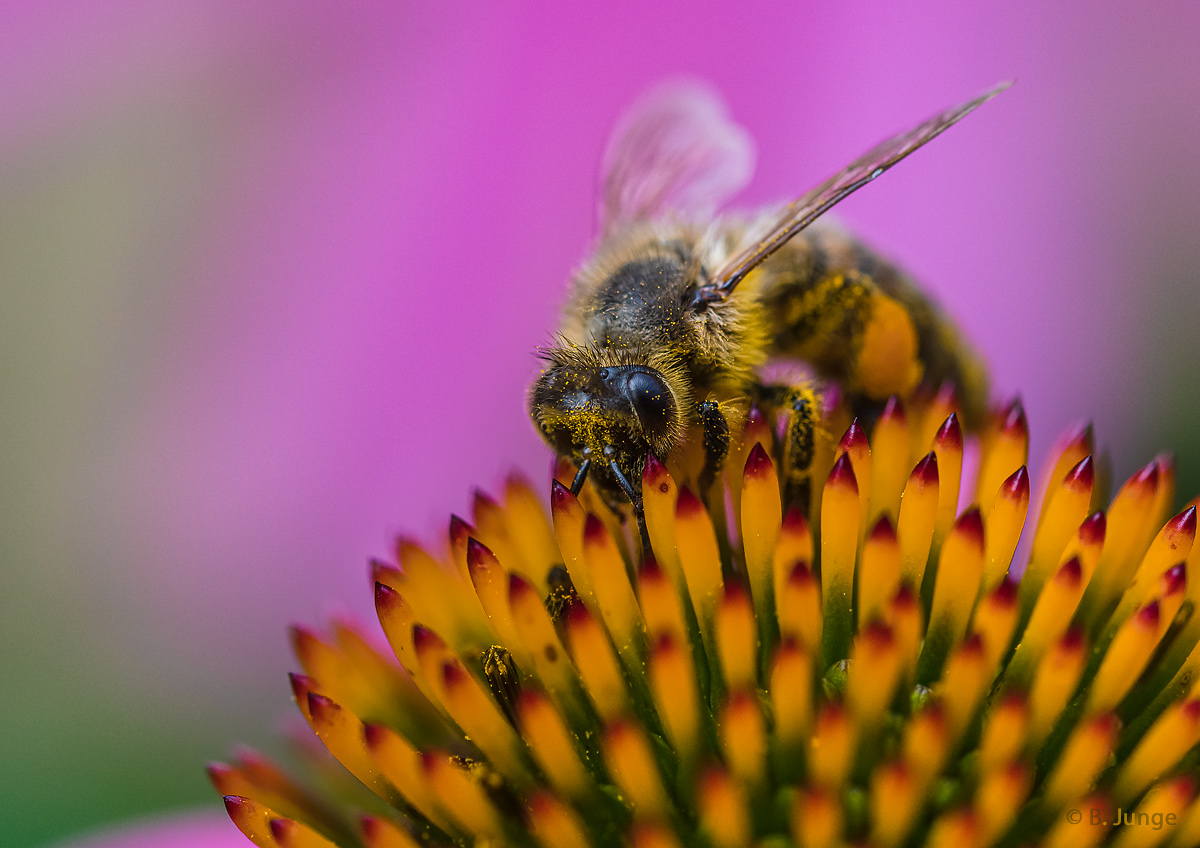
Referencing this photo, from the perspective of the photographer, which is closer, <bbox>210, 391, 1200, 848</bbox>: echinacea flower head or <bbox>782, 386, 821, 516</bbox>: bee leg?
<bbox>210, 391, 1200, 848</bbox>: echinacea flower head

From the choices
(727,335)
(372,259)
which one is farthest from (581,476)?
(372,259)

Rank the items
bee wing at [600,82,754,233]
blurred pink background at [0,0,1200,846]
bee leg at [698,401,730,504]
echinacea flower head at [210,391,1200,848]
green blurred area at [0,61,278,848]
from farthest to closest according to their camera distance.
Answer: blurred pink background at [0,0,1200,846], green blurred area at [0,61,278,848], bee wing at [600,82,754,233], bee leg at [698,401,730,504], echinacea flower head at [210,391,1200,848]

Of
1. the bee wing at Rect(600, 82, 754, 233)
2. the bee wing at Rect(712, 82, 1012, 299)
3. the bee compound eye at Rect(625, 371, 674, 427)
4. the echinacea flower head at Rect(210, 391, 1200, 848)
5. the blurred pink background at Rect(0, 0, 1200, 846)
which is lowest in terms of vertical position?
the echinacea flower head at Rect(210, 391, 1200, 848)

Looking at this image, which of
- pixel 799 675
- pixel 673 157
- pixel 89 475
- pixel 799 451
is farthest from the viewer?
pixel 89 475

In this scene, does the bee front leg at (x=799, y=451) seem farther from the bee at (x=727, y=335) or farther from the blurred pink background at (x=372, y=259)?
the blurred pink background at (x=372, y=259)

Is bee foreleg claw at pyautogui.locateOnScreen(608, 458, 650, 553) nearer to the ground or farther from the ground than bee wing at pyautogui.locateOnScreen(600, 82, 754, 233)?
nearer to the ground

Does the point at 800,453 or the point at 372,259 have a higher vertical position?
the point at 372,259

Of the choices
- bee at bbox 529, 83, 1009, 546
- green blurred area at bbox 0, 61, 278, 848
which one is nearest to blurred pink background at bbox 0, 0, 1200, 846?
green blurred area at bbox 0, 61, 278, 848

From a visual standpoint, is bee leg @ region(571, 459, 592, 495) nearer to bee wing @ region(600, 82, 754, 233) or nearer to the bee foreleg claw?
the bee foreleg claw

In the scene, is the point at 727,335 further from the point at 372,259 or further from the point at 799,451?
the point at 372,259
